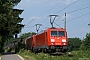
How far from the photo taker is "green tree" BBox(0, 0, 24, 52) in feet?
109

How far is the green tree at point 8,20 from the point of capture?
33.3m

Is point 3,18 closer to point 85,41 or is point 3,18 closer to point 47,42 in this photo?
point 47,42

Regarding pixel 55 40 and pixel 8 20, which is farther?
pixel 8 20

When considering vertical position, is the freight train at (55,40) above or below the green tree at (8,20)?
below

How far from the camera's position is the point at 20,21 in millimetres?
51188

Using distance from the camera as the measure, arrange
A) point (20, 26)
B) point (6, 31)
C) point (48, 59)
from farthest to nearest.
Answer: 1. point (20, 26)
2. point (6, 31)
3. point (48, 59)

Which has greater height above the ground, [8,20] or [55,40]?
[8,20]

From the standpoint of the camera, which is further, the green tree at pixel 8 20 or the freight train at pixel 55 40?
the green tree at pixel 8 20

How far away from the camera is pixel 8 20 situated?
38656 mm

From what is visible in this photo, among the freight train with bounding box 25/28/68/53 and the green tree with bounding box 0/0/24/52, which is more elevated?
the green tree with bounding box 0/0/24/52

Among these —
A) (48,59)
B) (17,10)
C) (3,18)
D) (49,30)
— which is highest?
(17,10)

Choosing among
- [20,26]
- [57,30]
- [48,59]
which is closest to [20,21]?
[20,26]

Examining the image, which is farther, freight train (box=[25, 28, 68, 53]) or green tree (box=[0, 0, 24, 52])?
green tree (box=[0, 0, 24, 52])

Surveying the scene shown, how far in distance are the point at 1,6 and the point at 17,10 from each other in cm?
1956
